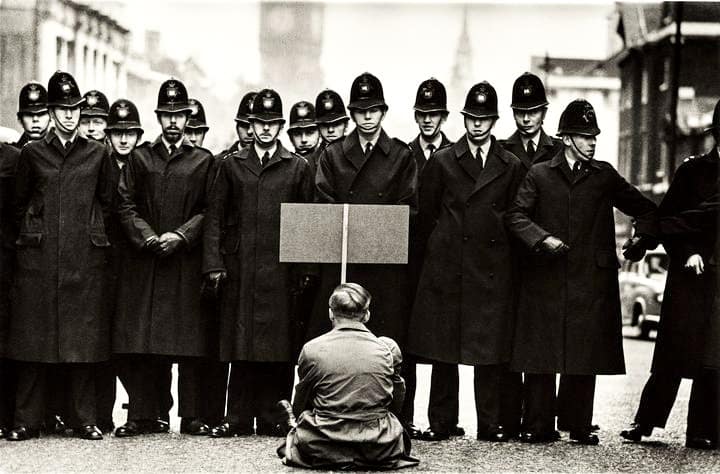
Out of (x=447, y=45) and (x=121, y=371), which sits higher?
(x=447, y=45)

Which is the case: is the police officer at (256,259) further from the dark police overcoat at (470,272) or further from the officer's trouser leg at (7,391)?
the officer's trouser leg at (7,391)

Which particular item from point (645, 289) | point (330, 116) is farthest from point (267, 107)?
point (645, 289)

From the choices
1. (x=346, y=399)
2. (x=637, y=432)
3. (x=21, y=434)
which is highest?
(x=346, y=399)

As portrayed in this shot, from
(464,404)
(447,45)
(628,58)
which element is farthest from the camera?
(628,58)

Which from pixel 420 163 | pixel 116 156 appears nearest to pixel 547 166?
pixel 420 163

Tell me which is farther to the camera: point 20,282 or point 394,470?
point 20,282

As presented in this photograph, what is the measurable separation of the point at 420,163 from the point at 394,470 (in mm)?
2970

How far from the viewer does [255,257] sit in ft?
31.0

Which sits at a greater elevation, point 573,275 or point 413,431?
point 573,275

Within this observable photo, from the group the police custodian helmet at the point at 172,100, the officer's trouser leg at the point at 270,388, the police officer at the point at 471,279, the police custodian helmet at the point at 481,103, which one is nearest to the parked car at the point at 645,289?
the police officer at the point at 471,279

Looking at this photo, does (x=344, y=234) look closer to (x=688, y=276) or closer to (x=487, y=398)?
(x=487, y=398)

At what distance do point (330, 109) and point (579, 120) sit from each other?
2.60 metres

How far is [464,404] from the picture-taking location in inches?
481

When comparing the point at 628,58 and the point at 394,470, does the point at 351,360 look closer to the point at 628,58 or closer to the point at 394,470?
the point at 394,470
